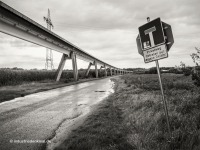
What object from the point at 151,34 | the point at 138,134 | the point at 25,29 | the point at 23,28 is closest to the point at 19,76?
the point at 25,29

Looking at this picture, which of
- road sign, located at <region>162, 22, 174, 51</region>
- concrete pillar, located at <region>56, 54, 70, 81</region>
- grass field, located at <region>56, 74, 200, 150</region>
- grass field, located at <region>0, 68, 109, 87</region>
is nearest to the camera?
grass field, located at <region>56, 74, 200, 150</region>

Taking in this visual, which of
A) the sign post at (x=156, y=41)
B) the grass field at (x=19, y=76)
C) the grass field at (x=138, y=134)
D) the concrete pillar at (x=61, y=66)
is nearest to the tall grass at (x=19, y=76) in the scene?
the grass field at (x=19, y=76)

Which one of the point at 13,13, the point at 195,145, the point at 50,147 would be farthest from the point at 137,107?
the point at 13,13

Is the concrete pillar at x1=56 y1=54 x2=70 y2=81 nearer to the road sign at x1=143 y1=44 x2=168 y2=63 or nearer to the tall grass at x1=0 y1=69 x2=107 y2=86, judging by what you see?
the tall grass at x1=0 y1=69 x2=107 y2=86

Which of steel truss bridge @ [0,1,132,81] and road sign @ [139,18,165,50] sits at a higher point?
steel truss bridge @ [0,1,132,81]

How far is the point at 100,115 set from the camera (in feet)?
13.1

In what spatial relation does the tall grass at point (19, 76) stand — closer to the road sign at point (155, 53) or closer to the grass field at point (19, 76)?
the grass field at point (19, 76)

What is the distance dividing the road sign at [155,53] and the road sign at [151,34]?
0.07 metres

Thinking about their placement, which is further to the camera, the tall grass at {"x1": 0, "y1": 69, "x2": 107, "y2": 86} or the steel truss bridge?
the tall grass at {"x1": 0, "y1": 69, "x2": 107, "y2": 86}

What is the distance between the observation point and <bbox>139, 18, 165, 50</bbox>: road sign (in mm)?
2508

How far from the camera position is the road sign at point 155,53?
8.19ft

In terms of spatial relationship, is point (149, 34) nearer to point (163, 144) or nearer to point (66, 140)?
point (163, 144)

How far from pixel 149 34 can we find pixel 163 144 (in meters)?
1.91

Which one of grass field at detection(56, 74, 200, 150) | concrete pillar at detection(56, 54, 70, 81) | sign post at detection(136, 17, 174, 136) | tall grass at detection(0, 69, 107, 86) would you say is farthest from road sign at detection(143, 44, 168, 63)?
concrete pillar at detection(56, 54, 70, 81)
